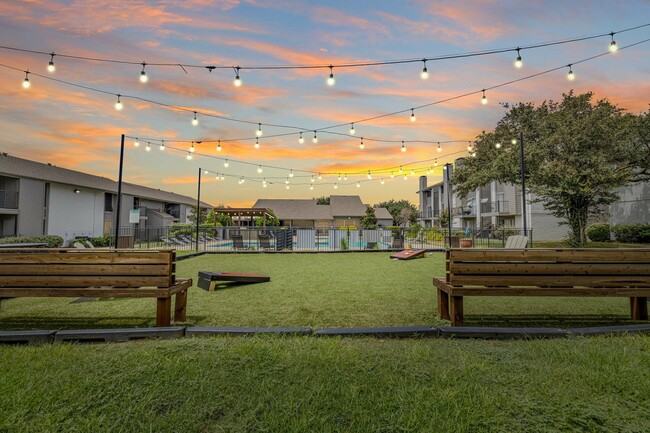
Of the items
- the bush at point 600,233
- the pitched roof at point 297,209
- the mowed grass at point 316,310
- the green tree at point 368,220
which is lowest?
the mowed grass at point 316,310

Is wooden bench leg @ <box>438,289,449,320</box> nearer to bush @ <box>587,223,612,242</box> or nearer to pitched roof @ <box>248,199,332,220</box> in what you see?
bush @ <box>587,223,612,242</box>

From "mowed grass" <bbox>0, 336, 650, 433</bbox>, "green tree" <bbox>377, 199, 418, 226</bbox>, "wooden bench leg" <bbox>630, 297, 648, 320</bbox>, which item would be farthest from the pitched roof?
"mowed grass" <bbox>0, 336, 650, 433</bbox>

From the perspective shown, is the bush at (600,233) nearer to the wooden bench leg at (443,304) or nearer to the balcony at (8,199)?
the wooden bench leg at (443,304)

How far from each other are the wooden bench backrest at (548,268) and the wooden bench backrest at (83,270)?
419 centimetres

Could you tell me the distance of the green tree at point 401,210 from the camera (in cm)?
7938

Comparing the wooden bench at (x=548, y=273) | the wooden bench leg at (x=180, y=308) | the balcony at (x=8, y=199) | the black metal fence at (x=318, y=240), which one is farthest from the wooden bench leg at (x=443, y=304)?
the balcony at (x=8, y=199)

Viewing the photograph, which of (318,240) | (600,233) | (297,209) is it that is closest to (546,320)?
(318,240)

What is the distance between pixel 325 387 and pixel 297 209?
52975mm

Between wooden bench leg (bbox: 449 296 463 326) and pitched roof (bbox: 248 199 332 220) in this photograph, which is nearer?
wooden bench leg (bbox: 449 296 463 326)

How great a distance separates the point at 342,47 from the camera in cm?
1159

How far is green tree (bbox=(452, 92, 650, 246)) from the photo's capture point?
61.1 ft

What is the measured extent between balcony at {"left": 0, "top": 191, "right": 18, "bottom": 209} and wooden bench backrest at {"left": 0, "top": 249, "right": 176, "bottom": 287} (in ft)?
80.9

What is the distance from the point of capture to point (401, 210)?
8725cm

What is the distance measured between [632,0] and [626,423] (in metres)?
12.3
